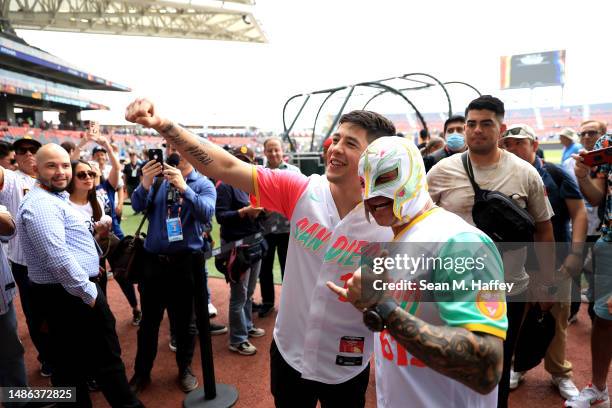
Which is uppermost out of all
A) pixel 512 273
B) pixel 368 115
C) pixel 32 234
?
pixel 368 115

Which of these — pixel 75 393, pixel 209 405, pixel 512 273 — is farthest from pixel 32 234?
pixel 512 273

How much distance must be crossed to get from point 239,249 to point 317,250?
2.08 meters

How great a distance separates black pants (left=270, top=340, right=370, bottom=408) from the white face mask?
3.43 ft

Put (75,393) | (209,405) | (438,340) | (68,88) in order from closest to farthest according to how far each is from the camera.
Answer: (438,340), (75,393), (209,405), (68,88)

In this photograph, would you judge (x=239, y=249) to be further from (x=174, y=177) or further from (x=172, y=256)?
(x=174, y=177)

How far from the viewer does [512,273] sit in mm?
2225

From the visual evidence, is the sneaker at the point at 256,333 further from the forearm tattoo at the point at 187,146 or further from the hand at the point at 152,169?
the forearm tattoo at the point at 187,146

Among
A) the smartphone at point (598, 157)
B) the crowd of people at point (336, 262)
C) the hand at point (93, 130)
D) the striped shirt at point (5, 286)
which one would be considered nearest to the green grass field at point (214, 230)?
the crowd of people at point (336, 262)

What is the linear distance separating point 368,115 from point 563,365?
2963mm

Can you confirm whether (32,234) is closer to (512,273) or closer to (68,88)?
(512,273)

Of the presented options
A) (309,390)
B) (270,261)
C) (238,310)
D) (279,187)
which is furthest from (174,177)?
(270,261)

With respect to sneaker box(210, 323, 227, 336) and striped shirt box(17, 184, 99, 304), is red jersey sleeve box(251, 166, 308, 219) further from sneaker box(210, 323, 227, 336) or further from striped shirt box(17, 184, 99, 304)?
A: sneaker box(210, 323, 227, 336)

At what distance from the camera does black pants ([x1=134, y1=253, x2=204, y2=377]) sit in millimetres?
3203

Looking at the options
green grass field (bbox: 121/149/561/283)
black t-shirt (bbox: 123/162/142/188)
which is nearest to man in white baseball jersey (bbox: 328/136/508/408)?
green grass field (bbox: 121/149/561/283)
